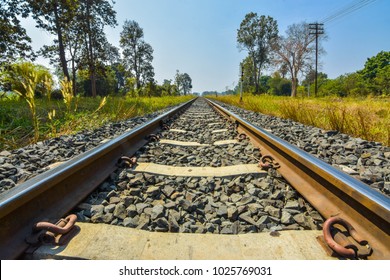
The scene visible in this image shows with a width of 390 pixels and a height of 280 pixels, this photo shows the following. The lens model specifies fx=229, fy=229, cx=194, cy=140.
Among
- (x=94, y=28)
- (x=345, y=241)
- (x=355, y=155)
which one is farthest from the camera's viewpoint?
(x=94, y=28)

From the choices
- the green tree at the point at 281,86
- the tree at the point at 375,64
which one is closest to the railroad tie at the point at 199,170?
the tree at the point at 375,64

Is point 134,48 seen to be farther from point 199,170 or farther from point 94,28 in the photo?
point 199,170

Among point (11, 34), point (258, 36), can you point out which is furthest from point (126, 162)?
point (258, 36)

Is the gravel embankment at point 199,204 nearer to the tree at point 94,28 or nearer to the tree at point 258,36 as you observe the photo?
the tree at point 94,28

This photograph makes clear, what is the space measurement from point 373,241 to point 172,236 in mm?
960

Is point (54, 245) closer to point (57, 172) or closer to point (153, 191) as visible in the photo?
point (57, 172)

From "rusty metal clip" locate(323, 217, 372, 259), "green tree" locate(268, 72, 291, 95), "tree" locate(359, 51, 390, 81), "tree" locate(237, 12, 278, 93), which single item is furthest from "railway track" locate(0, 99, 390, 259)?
"green tree" locate(268, 72, 291, 95)

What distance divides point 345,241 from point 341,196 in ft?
1.09

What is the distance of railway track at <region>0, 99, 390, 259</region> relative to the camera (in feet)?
3.62

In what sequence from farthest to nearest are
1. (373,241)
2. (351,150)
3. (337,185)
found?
(351,150)
(337,185)
(373,241)

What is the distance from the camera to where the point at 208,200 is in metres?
1.64

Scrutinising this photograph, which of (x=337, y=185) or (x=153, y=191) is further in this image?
(x=153, y=191)

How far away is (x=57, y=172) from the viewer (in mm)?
1491
